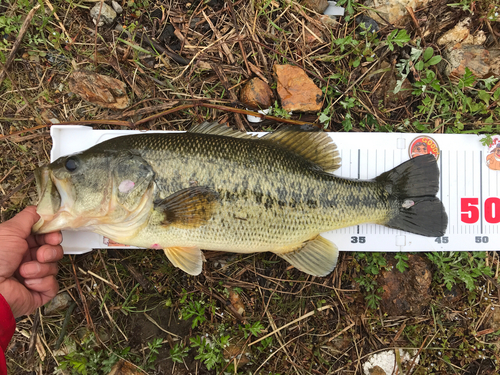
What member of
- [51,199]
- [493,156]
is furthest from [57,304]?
[493,156]

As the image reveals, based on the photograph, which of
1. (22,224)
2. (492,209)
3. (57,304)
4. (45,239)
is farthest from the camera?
(492,209)

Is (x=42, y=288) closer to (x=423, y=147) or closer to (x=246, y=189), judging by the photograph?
(x=246, y=189)

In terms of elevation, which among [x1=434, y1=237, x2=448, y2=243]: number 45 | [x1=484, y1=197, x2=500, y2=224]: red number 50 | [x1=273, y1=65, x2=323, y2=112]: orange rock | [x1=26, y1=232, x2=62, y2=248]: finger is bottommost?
[x1=434, y1=237, x2=448, y2=243]: number 45

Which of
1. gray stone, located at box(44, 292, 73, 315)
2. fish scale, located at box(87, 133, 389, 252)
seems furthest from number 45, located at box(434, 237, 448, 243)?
gray stone, located at box(44, 292, 73, 315)

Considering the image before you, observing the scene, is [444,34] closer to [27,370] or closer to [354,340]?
[354,340]

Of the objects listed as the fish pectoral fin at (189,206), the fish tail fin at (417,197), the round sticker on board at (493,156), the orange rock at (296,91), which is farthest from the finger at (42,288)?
the round sticker on board at (493,156)

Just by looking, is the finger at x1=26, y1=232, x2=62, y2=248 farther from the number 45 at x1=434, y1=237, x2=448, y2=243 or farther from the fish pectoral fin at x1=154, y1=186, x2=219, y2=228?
the number 45 at x1=434, y1=237, x2=448, y2=243
